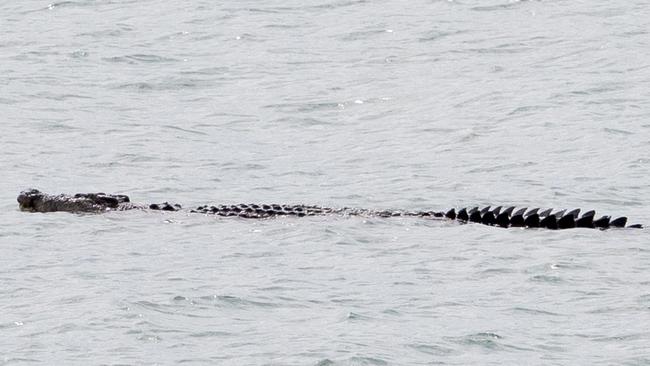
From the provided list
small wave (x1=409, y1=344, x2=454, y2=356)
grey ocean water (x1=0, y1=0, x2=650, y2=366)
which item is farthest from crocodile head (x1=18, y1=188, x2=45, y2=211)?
small wave (x1=409, y1=344, x2=454, y2=356)

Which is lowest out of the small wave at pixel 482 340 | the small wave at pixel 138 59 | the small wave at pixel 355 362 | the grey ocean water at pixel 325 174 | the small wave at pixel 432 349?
the small wave at pixel 138 59

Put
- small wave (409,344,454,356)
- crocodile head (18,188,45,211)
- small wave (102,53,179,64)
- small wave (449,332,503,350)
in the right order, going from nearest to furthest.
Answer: small wave (409,344,454,356)
small wave (449,332,503,350)
crocodile head (18,188,45,211)
small wave (102,53,179,64)

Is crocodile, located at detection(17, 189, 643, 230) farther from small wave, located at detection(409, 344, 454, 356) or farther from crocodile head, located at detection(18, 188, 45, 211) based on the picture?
small wave, located at detection(409, 344, 454, 356)

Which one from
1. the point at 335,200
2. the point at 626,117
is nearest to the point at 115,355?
the point at 335,200

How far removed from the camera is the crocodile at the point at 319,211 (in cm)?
1642

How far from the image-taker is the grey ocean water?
491 inches

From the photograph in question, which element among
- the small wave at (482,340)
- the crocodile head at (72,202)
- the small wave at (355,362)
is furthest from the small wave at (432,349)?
the crocodile head at (72,202)

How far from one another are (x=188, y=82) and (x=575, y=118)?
8.15 meters

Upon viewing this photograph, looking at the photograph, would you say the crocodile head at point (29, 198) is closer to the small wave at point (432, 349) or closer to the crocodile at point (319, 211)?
the crocodile at point (319, 211)

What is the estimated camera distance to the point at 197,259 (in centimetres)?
1531

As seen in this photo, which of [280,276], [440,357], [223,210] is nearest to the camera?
[440,357]

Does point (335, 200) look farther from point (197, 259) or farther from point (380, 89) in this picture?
point (380, 89)

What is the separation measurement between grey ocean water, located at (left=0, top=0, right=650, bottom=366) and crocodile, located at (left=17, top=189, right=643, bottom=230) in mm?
210

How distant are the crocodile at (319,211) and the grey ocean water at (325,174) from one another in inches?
8.3
